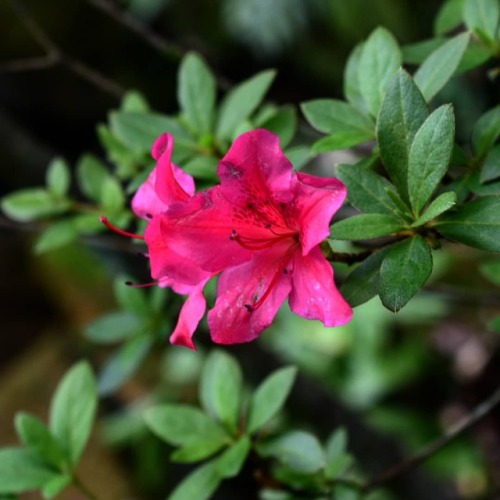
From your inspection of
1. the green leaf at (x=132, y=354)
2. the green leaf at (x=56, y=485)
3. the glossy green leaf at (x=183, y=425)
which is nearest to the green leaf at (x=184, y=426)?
the glossy green leaf at (x=183, y=425)

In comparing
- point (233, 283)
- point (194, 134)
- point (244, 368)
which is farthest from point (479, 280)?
point (233, 283)

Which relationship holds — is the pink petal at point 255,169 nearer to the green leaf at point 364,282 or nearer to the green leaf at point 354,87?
the green leaf at point 364,282

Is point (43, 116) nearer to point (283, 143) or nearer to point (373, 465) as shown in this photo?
point (373, 465)

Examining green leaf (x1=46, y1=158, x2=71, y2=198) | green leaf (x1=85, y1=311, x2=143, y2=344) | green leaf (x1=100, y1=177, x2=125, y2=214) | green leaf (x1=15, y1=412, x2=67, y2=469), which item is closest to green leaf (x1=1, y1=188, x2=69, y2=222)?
green leaf (x1=46, y1=158, x2=71, y2=198)

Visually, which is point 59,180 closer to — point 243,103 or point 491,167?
point 243,103

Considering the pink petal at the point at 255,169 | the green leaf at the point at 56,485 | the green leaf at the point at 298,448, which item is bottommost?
the green leaf at the point at 298,448

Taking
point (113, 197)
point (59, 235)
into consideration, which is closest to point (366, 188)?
point (113, 197)

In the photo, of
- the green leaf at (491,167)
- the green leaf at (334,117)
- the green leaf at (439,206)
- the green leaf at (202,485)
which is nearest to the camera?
the green leaf at (439,206)
